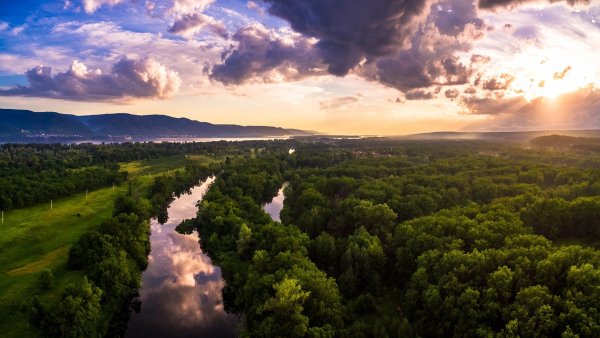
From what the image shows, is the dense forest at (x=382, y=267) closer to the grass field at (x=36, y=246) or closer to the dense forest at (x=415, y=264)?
the dense forest at (x=415, y=264)

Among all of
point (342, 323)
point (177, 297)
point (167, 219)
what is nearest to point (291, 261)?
point (342, 323)

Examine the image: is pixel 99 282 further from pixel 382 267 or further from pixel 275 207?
pixel 275 207

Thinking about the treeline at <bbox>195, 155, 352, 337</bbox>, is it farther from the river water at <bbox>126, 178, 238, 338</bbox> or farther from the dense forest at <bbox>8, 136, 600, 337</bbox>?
the river water at <bbox>126, 178, 238, 338</bbox>

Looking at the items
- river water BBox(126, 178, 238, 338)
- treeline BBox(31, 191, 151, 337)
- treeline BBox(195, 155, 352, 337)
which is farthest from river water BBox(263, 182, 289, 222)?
treeline BBox(31, 191, 151, 337)

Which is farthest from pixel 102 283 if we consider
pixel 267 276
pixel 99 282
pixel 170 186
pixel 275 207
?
pixel 170 186

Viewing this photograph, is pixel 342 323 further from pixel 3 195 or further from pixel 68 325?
pixel 3 195
